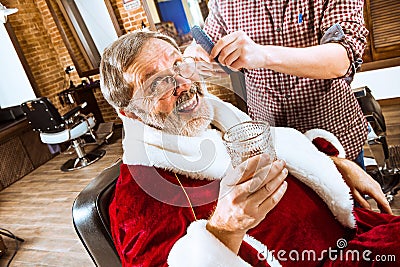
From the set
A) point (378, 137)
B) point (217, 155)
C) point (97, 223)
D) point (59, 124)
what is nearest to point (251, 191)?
point (217, 155)

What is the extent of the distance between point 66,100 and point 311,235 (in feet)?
17.9

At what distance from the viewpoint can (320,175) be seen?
1112 mm

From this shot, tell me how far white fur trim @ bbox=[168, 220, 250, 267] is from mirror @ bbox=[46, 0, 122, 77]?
4.78 meters

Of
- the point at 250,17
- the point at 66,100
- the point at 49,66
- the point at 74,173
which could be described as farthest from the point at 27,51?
the point at 250,17

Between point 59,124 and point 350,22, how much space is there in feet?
13.4

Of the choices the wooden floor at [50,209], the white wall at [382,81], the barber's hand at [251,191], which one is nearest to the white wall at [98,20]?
the wooden floor at [50,209]

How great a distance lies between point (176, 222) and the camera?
0.95 m

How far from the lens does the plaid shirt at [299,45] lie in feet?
3.74

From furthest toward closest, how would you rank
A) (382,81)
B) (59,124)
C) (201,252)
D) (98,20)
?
(98,20) < (59,124) < (382,81) < (201,252)

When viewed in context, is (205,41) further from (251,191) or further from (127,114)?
(251,191)

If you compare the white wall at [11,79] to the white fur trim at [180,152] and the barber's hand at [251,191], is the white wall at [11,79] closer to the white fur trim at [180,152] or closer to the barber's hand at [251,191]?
the white fur trim at [180,152]

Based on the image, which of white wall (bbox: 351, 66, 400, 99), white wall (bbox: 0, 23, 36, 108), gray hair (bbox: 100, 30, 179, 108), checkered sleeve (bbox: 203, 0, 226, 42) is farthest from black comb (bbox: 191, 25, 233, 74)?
white wall (bbox: 0, 23, 36, 108)

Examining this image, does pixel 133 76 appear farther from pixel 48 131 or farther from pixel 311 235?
pixel 48 131

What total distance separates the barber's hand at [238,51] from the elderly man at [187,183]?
0.10 m
